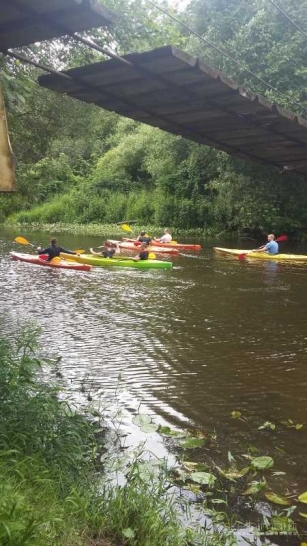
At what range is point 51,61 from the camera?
933 centimetres

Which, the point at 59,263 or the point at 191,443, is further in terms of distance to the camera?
the point at 59,263

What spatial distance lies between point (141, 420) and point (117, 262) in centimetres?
1341

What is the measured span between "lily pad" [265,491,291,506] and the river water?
17 centimetres

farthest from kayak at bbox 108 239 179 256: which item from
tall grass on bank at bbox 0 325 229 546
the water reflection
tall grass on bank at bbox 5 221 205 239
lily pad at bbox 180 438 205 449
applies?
tall grass on bank at bbox 0 325 229 546

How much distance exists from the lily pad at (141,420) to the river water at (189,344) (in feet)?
0.57

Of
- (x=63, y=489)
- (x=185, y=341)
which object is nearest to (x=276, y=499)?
(x=63, y=489)

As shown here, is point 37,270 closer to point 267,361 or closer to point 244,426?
point 267,361

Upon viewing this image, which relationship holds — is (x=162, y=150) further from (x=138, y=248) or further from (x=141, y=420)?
(x=141, y=420)

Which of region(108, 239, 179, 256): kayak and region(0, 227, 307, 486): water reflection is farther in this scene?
region(108, 239, 179, 256): kayak

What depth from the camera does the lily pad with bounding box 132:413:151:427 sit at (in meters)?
5.35

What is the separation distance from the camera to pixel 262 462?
4.62 metres

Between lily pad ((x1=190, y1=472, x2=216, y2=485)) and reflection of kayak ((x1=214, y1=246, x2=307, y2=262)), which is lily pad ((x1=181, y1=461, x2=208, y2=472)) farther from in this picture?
reflection of kayak ((x1=214, y1=246, x2=307, y2=262))

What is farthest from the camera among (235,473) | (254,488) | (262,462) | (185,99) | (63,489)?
(185,99)

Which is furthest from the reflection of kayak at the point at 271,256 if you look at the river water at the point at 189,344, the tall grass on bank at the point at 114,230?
the tall grass on bank at the point at 114,230
